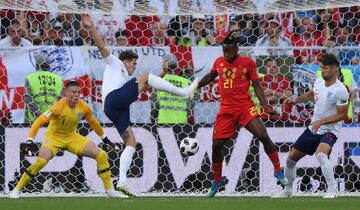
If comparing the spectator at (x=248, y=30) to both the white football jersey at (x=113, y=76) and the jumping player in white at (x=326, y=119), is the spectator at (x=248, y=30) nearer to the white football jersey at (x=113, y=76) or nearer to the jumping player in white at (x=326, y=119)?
the jumping player in white at (x=326, y=119)

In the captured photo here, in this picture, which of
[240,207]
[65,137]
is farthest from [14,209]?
[65,137]

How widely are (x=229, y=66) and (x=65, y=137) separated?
7.99 feet

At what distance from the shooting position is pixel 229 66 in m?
12.4

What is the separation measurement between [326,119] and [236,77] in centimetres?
124

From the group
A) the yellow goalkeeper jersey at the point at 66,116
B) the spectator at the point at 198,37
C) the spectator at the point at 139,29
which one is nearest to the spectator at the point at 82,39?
the spectator at the point at 139,29

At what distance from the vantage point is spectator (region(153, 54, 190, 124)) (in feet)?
47.0

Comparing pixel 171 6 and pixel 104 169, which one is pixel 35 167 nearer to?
pixel 104 169

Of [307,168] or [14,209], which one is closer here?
[14,209]

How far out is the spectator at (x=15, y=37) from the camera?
1497 cm

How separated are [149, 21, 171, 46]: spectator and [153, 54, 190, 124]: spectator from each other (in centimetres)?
99

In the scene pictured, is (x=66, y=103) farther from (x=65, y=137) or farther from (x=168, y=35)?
(x=168, y=35)

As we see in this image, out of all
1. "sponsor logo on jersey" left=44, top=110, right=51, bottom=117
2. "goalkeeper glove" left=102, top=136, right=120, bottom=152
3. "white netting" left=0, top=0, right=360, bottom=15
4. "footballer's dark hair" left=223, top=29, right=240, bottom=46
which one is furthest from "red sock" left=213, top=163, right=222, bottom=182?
"sponsor logo on jersey" left=44, top=110, right=51, bottom=117

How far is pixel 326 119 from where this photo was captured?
39.2ft

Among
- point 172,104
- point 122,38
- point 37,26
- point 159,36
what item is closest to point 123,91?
point 172,104
